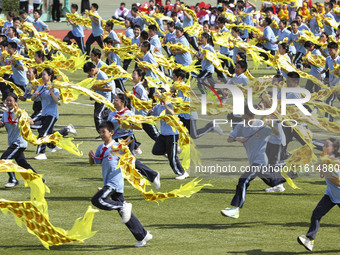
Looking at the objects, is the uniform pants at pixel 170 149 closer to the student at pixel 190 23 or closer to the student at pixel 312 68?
the student at pixel 312 68

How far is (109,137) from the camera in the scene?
1077cm

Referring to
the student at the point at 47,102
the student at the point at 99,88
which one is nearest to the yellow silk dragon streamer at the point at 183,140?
the student at the point at 47,102


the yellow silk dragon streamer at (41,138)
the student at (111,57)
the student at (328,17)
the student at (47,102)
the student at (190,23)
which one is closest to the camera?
the yellow silk dragon streamer at (41,138)

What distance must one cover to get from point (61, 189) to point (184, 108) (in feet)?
8.51

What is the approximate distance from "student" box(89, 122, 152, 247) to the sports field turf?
0.81ft

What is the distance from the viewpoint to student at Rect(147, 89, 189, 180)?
14.3 meters

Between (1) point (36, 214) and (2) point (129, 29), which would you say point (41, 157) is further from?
(2) point (129, 29)

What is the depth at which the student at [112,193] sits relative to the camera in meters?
10.4

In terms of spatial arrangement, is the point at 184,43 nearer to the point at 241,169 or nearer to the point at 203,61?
the point at 203,61

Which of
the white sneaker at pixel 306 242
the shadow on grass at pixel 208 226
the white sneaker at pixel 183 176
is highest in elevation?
the white sneaker at pixel 306 242

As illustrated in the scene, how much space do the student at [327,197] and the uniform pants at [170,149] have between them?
4350 millimetres

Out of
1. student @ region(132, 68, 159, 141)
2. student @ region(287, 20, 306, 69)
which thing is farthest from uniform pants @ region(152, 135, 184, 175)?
student @ region(287, 20, 306, 69)

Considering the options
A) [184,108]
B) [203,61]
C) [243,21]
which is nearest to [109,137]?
[184,108]

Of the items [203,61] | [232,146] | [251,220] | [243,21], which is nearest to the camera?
[251,220]
